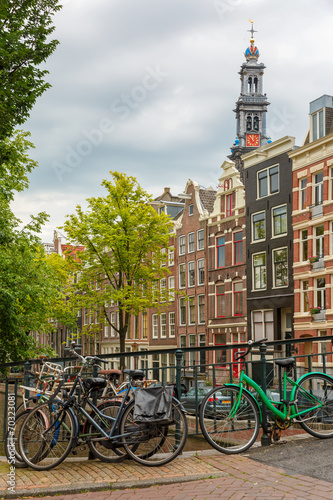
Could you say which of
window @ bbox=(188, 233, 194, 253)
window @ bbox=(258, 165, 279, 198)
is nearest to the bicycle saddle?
window @ bbox=(258, 165, 279, 198)

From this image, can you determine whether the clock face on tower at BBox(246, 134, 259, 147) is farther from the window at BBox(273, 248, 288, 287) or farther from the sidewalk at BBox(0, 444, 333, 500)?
the sidewalk at BBox(0, 444, 333, 500)

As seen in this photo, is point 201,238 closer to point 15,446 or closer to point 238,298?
point 238,298

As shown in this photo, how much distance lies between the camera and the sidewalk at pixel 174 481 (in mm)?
5316

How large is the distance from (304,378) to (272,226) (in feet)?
91.0

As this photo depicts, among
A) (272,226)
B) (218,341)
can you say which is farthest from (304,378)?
(218,341)

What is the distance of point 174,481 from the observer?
5.81m

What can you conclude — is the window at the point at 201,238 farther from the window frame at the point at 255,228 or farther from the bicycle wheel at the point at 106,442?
the bicycle wheel at the point at 106,442

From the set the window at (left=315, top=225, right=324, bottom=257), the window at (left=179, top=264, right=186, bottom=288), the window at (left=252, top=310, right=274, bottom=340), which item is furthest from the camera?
the window at (left=179, top=264, right=186, bottom=288)

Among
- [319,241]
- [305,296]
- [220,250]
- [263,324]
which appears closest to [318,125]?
[319,241]

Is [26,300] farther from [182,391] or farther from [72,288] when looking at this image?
[182,391]

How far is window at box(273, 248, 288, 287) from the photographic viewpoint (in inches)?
1309

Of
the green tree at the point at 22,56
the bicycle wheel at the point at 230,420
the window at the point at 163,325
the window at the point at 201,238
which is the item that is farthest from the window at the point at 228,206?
the bicycle wheel at the point at 230,420

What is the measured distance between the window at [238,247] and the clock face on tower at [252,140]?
44.5 m

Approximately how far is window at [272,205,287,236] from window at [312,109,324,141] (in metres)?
4.26
